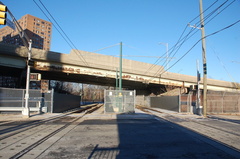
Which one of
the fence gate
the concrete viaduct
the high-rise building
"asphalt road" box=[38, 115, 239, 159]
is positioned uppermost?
the high-rise building

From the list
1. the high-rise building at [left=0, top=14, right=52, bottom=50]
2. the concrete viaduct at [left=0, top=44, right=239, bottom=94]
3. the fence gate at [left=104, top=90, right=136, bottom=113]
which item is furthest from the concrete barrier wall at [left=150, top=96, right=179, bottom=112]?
the high-rise building at [left=0, top=14, right=52, bottom=50]

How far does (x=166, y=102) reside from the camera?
28312 mm

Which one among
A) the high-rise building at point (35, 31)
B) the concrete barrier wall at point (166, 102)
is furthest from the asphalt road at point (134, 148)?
the high-rise building at point (35, 31)

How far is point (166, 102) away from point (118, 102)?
1178 centimetres

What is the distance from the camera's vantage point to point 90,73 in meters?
29.9

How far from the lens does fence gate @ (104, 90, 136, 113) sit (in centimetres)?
→ 1902

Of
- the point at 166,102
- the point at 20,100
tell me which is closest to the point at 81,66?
the point at 20,100

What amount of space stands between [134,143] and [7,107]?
14.1 m

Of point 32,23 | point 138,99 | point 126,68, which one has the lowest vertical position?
point 138,99

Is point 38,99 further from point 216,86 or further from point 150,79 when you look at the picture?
point 216,86

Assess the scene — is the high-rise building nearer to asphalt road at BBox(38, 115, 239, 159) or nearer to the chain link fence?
the chain link fence

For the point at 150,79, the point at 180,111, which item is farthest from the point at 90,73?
the point at 180,111

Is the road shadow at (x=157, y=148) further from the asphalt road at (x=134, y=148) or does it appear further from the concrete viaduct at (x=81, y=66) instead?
the concrete viaduct at (x=81, y=66)

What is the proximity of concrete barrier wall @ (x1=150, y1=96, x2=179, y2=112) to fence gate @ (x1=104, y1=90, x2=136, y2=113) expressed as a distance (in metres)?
7.33
